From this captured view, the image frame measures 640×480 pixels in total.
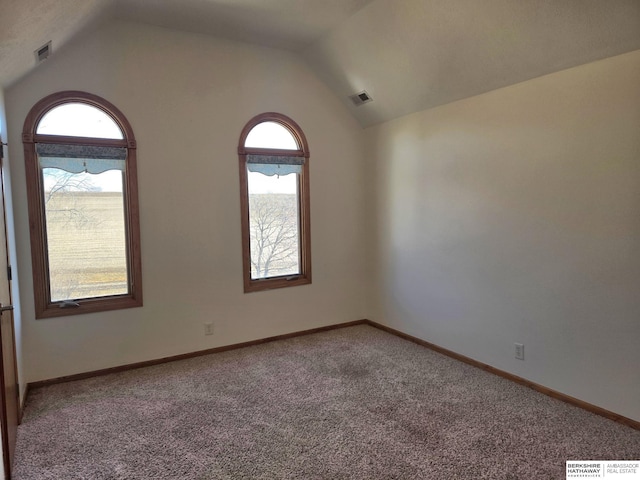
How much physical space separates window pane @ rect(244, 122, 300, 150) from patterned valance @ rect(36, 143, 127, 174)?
4.02ft

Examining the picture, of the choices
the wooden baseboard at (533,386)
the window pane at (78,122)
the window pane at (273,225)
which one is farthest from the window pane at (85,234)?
the wooden baseboard at (533,386)

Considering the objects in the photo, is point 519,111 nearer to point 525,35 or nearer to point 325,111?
point 525,35

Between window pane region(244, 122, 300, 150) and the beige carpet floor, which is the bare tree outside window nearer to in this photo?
window pane region(244, 122, 300, 150)

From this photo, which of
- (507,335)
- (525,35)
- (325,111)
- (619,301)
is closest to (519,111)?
(525,35)

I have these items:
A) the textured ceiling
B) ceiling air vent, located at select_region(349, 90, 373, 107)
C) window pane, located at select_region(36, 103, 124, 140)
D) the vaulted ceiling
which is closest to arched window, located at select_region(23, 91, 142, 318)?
window pane, located at select_region(36, 103, 124, 140)

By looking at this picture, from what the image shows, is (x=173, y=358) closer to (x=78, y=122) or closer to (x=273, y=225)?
(x=273, y=225)

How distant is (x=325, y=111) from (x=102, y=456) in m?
3.74

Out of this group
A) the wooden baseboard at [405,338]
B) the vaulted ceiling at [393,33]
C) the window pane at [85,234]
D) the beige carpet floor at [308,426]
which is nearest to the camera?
the beige carpet floor at [308,426]

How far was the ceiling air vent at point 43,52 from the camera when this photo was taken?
2758 millimetres

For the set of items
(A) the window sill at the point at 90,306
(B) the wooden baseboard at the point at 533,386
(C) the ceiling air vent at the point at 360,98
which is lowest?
(B) the wooden baseboard at the point at 533,386

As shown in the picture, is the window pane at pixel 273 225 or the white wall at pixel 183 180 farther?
the window pane at pixel 273 225

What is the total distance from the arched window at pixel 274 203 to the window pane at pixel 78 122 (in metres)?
1.19

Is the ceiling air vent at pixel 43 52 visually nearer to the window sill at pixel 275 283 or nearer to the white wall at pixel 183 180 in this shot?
the white wall at pixel 183 180

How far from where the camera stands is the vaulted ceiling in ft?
7.86
